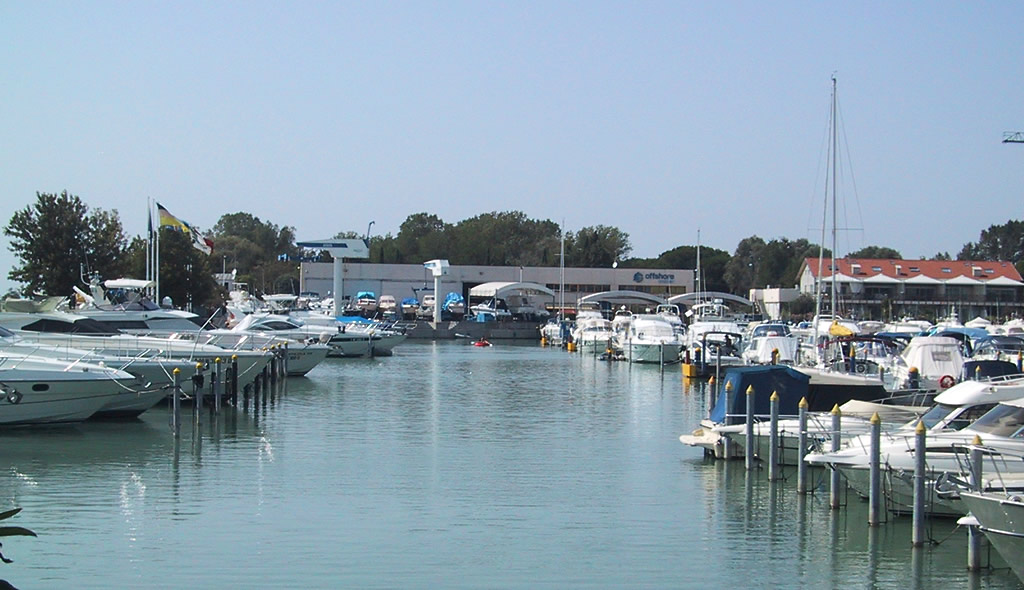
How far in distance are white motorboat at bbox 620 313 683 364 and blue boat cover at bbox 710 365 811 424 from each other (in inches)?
1380

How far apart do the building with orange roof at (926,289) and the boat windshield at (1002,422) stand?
272 ft

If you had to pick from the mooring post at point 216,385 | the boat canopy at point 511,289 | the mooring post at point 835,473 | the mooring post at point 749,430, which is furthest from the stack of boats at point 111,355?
the boat canopy at point 511,289

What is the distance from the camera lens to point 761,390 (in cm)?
2670

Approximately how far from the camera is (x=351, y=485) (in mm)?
23781

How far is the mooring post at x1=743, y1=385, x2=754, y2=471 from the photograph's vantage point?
2420 cm

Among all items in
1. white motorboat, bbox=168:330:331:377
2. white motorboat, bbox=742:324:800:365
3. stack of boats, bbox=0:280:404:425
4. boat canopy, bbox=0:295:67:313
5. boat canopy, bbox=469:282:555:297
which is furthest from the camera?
boat canopy, bbox=469:282:555:297

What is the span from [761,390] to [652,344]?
38.4 meters

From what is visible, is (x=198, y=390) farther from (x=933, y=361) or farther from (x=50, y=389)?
(x=933, y=361)

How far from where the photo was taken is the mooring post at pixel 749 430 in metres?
24.2

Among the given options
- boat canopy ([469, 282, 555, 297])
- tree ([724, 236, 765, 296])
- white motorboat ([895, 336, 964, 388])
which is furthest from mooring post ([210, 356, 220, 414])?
tree ([724, 236, 765, 296])

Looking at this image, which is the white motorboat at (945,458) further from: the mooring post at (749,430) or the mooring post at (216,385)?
the mooring post at (216,385)

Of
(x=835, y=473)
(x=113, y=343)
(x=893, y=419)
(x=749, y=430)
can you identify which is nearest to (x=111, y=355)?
(x=113, y=343)

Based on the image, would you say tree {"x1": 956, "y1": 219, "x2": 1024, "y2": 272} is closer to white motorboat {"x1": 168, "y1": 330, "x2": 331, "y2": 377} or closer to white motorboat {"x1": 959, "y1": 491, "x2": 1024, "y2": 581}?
white motorboat {"x1": 168, "y1": 330, "x2": 331, "y2": 377}

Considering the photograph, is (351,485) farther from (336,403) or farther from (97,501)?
(336,403)
